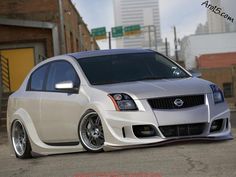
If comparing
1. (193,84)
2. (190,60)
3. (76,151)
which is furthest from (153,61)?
(190,60)

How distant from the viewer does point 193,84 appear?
Answer: 7.57m

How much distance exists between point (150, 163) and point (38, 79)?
2.98 meters

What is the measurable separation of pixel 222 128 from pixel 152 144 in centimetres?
99

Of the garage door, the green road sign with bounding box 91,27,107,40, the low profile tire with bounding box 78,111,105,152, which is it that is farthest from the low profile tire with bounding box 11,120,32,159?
the green road sign with bounding box 91,27,107,40

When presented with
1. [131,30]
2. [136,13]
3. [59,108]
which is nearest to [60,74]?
[59,108]

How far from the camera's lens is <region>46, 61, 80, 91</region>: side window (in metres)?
8.28

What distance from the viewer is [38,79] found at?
9.17 m

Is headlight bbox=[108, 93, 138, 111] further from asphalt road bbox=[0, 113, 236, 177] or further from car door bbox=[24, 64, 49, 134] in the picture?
car door bbox=[24, 64, 49, 134]

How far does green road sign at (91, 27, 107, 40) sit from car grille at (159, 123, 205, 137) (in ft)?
211

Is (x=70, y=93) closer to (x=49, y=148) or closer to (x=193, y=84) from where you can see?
(x=49, y=148)

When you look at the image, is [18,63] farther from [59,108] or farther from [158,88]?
[158,88]

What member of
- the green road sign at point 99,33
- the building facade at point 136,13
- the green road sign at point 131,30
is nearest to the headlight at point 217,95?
the green road sign at point 99,33

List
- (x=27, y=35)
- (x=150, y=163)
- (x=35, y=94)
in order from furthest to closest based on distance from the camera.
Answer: (x=27, y=35), (x=35, y=94), (x=150, y=163)

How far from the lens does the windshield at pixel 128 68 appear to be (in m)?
7.97
